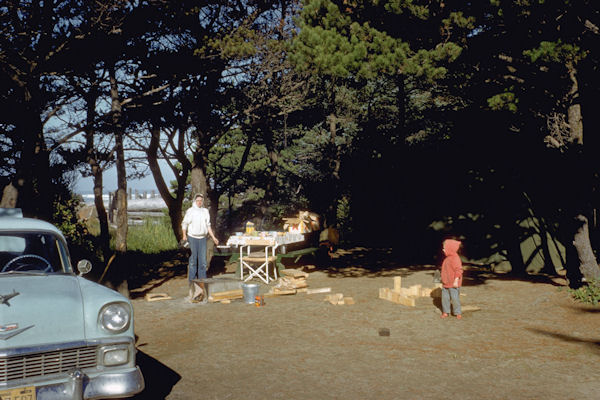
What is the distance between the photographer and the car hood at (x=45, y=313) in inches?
160

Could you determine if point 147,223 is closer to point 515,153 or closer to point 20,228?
point 515,153

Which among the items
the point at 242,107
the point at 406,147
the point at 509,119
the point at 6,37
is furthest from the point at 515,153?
the point at 6,37

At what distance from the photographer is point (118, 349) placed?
14.6 ft

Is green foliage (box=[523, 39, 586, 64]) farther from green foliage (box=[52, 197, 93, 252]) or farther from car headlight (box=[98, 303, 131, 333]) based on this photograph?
green foliage (box=[52, 197, 93, 252])

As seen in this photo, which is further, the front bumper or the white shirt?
the white shirt

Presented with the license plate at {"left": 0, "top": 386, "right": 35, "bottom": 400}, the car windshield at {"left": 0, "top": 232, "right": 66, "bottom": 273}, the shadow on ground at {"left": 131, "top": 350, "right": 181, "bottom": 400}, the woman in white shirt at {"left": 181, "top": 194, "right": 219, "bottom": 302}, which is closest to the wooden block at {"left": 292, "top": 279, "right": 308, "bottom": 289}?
the woman in white shirt at {"left": 181, "top": 194, "right": 219, "bottom": 302}

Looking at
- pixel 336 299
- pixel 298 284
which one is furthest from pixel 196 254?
pixel 336 299

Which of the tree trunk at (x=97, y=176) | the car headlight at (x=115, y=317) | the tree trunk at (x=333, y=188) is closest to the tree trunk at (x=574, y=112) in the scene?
the car headlight at (x=115, y=317)

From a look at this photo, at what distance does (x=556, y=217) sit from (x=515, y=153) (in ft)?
6.86

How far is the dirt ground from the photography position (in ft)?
18.8

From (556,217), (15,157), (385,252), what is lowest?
(385,252)

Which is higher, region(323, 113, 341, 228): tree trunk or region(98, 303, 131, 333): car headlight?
region(323, 113, 341, 228): tree trunk

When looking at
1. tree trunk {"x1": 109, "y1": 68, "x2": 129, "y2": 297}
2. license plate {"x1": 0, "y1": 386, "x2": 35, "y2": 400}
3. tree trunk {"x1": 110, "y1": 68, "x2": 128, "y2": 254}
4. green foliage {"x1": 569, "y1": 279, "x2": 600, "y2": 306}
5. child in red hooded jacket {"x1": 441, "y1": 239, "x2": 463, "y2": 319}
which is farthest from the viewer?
tree trunk {"x1": 110, "y1": 68, "x2": 128, "y2": 254}

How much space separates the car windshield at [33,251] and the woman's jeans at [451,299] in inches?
250
